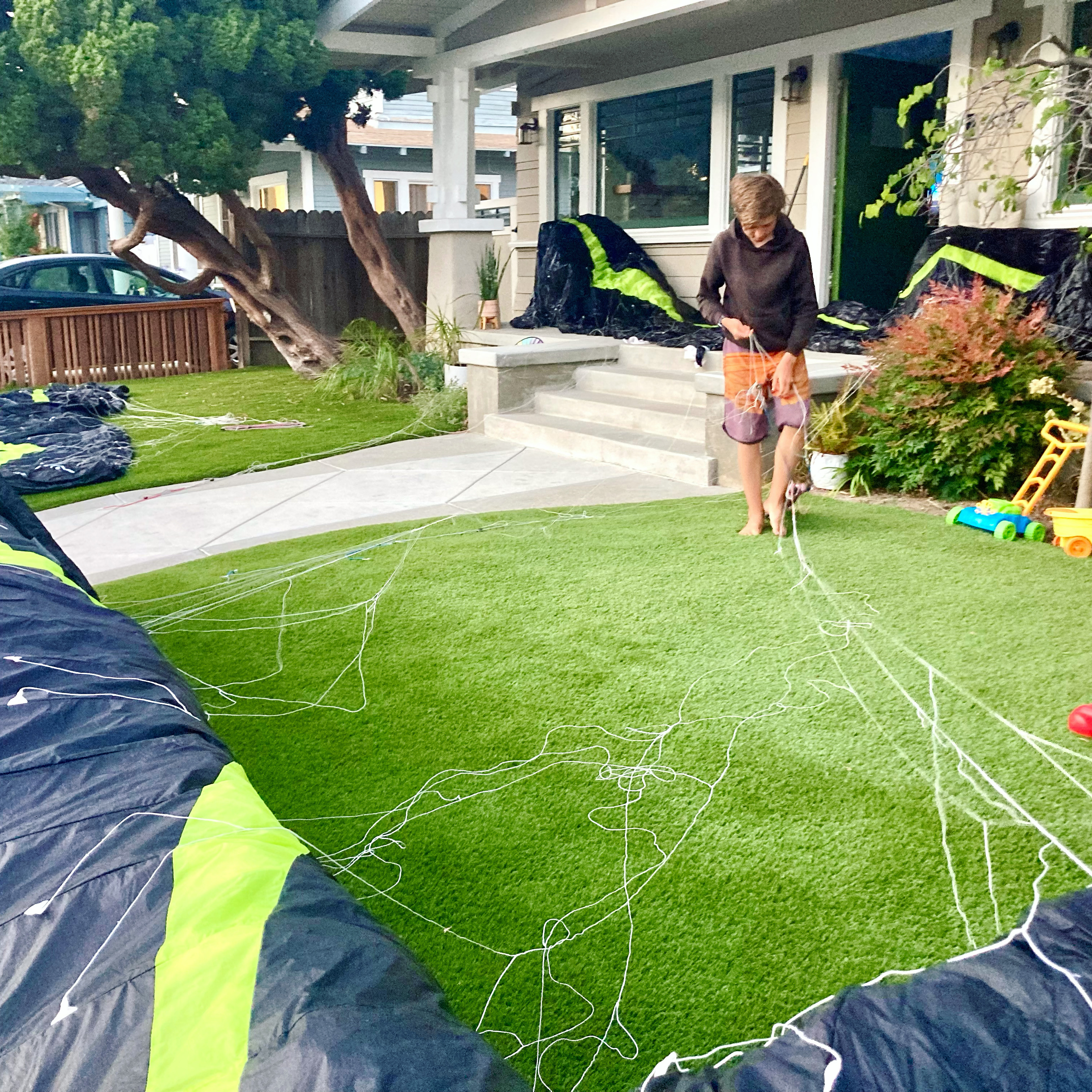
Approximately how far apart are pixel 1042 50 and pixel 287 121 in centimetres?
673

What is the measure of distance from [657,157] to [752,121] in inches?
48.2

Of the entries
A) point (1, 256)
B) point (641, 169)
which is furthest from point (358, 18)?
point (1, 256)

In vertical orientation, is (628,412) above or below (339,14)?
below

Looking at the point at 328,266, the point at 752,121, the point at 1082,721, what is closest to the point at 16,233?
the point at 328,266

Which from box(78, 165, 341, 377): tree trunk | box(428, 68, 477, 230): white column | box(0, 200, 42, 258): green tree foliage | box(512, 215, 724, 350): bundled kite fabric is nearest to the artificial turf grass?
box(78, 165, 341, 377): tree trunk

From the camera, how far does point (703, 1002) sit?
6.94 ft

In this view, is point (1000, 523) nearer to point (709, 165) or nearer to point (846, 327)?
point (846, 327)

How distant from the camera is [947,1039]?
144 cm

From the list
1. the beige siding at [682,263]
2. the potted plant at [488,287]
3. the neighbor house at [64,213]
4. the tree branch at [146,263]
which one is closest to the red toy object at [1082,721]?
the beige siding at [682,263]

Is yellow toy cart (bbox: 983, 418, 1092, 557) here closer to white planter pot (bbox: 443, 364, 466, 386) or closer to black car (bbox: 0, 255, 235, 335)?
white planter pot (bbox: 443, 364, 466, 386)

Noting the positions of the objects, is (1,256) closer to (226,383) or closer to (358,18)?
(226,383)

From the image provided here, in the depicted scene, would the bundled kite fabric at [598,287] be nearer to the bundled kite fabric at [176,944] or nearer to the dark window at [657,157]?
the dark window at [657,157]

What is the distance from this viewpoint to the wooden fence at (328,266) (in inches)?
529

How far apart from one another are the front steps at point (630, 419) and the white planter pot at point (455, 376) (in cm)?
123
